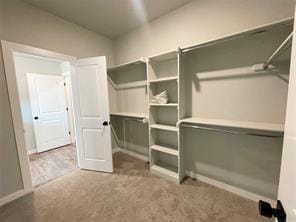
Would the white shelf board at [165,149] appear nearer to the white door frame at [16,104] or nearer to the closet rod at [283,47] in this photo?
the closet rod at [283,47]

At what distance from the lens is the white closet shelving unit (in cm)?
244

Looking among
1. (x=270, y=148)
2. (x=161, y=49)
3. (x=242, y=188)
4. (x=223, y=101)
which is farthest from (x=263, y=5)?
(x=242, y=188)

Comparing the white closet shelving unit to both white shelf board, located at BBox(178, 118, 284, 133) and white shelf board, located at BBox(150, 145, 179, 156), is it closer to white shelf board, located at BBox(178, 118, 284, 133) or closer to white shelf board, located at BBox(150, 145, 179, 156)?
white shelf board, located at BBox(150, 145, 179, 156)

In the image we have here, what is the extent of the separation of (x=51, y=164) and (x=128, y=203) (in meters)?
2.23

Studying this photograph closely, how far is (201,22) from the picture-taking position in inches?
81.7

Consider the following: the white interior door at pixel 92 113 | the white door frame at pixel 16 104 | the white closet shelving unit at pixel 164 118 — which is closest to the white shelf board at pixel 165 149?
the white closet shelving unit at pixel 164 118

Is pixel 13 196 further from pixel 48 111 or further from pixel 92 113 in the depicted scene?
pixel 48 111

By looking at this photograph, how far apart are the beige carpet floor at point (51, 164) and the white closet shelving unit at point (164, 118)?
67.3 inches

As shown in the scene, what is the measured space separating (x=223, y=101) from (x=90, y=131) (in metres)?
2.35

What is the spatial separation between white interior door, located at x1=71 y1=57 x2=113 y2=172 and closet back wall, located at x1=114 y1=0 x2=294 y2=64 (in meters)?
0.97

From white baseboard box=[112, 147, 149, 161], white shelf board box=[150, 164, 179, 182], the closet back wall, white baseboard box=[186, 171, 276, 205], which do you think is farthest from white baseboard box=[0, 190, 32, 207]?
the closet back wall

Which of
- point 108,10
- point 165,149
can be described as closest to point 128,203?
point 165,149

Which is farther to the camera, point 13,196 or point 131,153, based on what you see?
point 131,153

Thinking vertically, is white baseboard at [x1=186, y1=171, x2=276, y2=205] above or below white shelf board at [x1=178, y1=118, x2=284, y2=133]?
below
